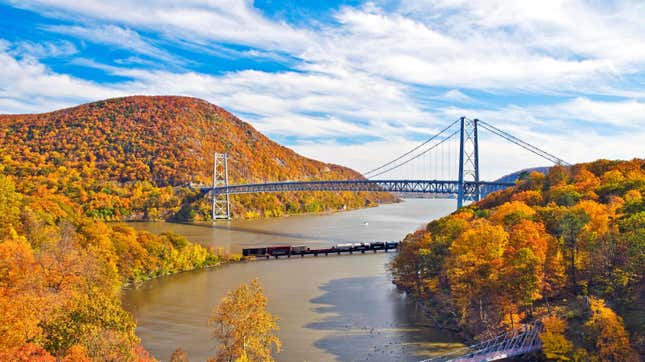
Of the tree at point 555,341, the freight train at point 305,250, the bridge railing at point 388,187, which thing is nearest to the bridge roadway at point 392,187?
the bridge railing at point 388,187

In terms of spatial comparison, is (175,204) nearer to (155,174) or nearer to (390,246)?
(155,174)

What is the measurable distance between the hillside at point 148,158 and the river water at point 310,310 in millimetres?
32237

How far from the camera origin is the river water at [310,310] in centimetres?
1736

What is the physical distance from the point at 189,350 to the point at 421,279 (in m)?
11.3

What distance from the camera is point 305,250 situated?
39844 mm

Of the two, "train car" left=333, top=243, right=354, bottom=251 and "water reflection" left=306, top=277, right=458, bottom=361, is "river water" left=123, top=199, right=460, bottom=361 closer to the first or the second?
"water reflection" left=306, top=277, right=458, bottom=361

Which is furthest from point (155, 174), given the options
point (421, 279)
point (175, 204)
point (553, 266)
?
point (553, 266)

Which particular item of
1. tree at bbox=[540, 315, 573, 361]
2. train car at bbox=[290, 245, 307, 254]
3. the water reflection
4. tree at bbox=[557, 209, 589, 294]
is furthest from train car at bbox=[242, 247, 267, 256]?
tree at bbox=[540, 315, 573, 361]

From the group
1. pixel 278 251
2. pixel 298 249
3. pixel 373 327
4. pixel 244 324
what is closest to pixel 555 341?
pixel 373 327

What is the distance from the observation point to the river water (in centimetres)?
1736

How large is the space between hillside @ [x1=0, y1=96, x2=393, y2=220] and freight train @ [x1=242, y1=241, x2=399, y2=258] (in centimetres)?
2744

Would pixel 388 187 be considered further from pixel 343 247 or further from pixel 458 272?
pixel 458 272

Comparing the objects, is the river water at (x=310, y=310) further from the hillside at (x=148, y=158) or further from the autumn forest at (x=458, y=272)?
the hillside at (x=148, y=158)

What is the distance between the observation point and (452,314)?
66.7 ft
